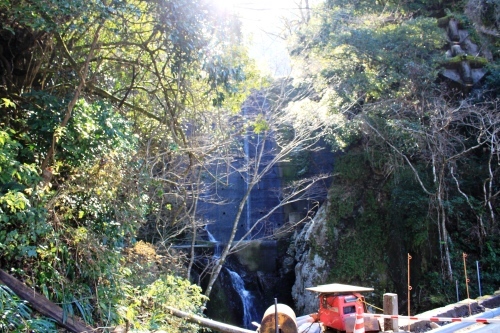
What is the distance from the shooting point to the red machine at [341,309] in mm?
5562

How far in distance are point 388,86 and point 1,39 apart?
34.3 feet

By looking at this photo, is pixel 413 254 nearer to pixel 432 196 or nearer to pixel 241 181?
pixel 432 196

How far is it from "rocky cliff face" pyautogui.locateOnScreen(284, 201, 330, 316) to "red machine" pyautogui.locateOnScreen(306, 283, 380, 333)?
6.71m

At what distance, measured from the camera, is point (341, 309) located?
562 centimetres

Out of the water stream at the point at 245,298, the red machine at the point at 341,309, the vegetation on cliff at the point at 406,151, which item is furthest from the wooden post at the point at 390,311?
the water stream at the point at 245,298

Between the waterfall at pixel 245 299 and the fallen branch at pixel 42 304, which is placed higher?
the fallen branch at pixel 42 304

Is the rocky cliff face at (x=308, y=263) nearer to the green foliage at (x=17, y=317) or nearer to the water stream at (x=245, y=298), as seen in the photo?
the water stream at (x=245, y=298)

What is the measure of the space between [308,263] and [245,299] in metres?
2.53

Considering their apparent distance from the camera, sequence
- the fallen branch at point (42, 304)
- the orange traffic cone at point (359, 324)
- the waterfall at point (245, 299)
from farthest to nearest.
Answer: the waterfall at point (245, 299) → the orange traffic cone at point (359, 324) → the fallen branch at point (42, 304)

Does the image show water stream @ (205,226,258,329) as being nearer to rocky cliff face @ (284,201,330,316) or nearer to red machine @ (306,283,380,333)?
rocky cliff face @ (284,201,330,316)

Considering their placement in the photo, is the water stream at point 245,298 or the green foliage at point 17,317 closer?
the green foliage at point 17,317

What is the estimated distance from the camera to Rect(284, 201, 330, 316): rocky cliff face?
12.8m

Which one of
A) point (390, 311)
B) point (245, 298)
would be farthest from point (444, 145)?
point (245, 298)

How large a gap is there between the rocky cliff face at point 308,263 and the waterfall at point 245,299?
1.63 metres
